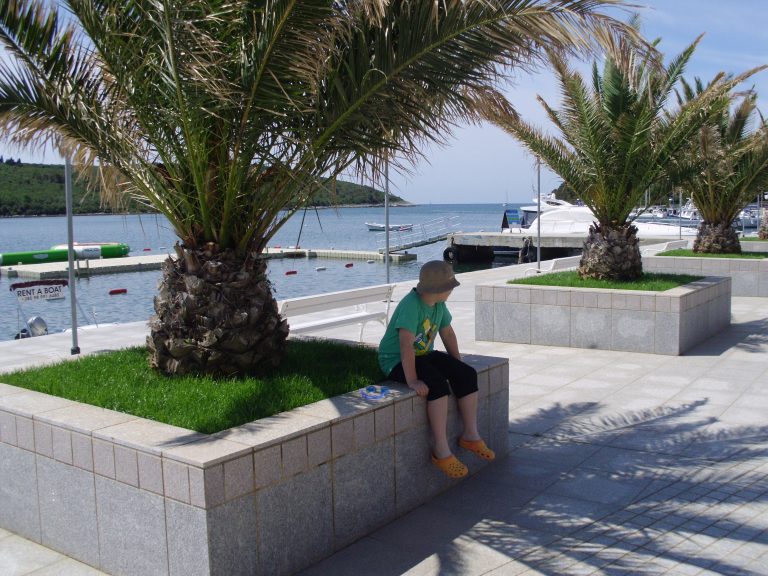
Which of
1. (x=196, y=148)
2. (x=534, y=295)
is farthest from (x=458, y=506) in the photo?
(x=534, y=295)

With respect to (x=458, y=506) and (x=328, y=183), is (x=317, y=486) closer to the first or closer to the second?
(x=458, y=506)

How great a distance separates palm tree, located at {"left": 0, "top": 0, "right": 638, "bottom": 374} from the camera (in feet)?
14.4

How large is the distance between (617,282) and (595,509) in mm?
6346

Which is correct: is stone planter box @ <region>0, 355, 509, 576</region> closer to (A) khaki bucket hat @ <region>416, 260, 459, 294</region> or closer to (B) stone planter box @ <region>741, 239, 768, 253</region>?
(A) khaki bucket hat @ <region>416, 260, 459, 294</region>

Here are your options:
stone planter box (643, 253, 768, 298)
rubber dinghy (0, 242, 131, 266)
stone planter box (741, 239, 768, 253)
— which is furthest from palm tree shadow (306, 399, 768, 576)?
rubber dinghy (0, 242, 131, 266)

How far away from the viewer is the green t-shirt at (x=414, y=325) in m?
4.66

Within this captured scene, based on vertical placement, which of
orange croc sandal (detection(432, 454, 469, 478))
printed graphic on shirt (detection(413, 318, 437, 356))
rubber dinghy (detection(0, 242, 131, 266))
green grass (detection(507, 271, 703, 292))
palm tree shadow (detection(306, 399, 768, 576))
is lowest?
palm tree shadow (detection(306, 399, 768, 576))

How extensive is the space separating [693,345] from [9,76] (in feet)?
26.6

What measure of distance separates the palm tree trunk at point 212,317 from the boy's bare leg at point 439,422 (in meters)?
1.19

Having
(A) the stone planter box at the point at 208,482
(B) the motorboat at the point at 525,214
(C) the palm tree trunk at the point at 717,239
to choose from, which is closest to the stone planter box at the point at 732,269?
(C) the palm tree trunk at the point at 717,239

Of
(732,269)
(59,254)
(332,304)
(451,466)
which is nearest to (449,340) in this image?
(451,466)

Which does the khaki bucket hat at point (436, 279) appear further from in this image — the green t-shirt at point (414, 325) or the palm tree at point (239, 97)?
the palm tree at point (239, 97)

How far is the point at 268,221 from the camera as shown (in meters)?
5.07

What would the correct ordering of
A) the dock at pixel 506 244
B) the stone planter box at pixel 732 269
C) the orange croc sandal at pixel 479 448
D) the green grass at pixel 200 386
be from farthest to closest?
the dock at pixel 506 244 < the stone planter box at pixel 732 269 < the orange croc sandal at pixel 479 448 < the green grass at pixel 200 386
